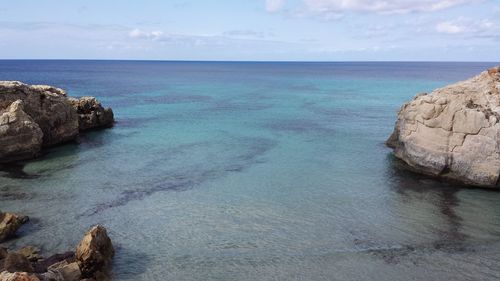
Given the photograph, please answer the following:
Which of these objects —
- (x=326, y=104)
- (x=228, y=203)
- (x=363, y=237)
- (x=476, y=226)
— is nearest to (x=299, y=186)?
(x=228, y=203)

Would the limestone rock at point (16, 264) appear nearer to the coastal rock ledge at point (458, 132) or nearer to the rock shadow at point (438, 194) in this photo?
the rock shadow at point (438, 194)

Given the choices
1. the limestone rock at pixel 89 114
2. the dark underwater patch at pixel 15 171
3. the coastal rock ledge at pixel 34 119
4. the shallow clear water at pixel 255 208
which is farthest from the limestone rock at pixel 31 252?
the limestone rock at pixel 89 114

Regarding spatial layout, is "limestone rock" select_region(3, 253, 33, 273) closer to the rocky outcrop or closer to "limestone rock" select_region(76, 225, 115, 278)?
the rocky outcrop

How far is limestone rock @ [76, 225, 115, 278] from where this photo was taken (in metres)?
17.8

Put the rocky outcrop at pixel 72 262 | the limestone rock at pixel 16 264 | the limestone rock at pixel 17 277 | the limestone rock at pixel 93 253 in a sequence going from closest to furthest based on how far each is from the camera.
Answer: the limestone rock at pixel 17 277 < the limestone rock at pixel 16 264 < the rocky outcrop at pixel 72 262 < the limestone rock at pixel 93 253

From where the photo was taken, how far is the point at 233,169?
111 feet

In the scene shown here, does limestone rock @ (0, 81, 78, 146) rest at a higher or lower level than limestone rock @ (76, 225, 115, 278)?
higher

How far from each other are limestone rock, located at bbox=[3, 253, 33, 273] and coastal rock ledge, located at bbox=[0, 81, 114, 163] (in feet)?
66.0

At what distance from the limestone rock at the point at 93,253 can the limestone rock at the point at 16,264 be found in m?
1.90

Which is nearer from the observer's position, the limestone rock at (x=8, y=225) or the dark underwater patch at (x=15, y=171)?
the limestone rock at (x=8, y=225)

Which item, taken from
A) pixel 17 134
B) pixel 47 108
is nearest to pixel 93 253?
pixel 17 134

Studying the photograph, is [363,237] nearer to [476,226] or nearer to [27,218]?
[476,226]

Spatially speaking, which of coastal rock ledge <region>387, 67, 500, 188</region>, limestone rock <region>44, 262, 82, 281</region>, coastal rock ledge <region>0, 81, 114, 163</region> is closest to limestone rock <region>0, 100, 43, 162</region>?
coastal rock ledge <region>0, 81, 114, 163</region>

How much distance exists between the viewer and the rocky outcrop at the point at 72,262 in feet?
52.9
